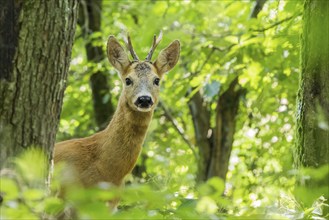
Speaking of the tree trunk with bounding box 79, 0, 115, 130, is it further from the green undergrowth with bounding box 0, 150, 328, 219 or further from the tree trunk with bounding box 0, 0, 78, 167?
the green undergrowth with bounding box 0, 150, 328, 219

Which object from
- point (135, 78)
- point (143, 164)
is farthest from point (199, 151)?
point (135, 78)

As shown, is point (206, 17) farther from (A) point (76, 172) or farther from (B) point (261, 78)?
(A) point (76, 172)

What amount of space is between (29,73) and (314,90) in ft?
7.54

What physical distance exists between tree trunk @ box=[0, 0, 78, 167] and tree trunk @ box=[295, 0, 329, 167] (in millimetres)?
2014

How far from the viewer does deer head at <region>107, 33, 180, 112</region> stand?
22.9 feet

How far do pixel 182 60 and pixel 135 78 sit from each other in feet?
13.3

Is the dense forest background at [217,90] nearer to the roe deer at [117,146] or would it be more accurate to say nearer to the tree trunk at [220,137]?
the tree trunk at [220,137]

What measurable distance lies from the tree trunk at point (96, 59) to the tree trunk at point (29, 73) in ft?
26.7

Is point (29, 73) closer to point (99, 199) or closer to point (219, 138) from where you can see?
point (99, 199)

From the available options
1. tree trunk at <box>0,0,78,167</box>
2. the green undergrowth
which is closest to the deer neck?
tree trunk at <box>0,0,78,167</box>

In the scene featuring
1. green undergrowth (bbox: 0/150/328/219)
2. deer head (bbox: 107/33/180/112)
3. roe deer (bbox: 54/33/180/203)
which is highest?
deer head (bbox: 107/33/180/112)

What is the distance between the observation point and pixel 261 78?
379 inches

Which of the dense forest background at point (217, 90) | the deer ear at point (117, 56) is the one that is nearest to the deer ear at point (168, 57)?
the deer ear at point (117, 56)

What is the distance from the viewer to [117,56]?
313 inches
